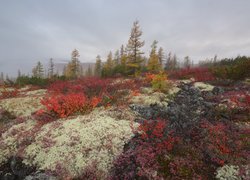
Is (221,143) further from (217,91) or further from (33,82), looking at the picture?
(33,82)

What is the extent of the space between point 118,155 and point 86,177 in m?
1.24

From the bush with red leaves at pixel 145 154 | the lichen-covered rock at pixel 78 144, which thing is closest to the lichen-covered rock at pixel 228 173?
the bush with red leaves at pixel 145 154

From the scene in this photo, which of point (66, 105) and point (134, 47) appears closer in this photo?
point (66, 105)

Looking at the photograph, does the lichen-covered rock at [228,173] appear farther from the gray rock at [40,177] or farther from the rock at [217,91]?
the rock at [217,91]

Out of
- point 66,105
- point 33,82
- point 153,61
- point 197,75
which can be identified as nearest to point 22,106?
point 66,105

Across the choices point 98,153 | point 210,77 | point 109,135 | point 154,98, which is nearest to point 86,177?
point 98,153

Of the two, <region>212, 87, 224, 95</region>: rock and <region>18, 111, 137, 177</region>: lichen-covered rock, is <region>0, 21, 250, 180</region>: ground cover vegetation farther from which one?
<region>212, 87, 224, 95</region>: rock

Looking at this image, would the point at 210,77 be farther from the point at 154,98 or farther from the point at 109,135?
the point at 109,135

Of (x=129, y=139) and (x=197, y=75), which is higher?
(x=197, y=75)

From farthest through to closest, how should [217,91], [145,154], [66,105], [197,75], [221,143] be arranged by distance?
[197,75], [217,91], [66,105], [221,143], [145,154]

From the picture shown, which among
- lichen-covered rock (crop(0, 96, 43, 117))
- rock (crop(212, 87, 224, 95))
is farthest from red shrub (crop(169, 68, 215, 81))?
lichen-covered rock (crop(0, 96, 43, 117))

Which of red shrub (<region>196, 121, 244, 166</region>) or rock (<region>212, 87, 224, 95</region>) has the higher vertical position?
rock (<region>212, 87, 224, 95</region>)

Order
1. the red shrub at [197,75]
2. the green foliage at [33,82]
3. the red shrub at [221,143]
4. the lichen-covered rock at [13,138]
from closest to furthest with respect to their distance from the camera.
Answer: the red shrub at [221,143], the lichen-covered rock at [13,138], the red shrub at [197,75], the green foliage at [33,82]

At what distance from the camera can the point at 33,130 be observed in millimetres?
7711
